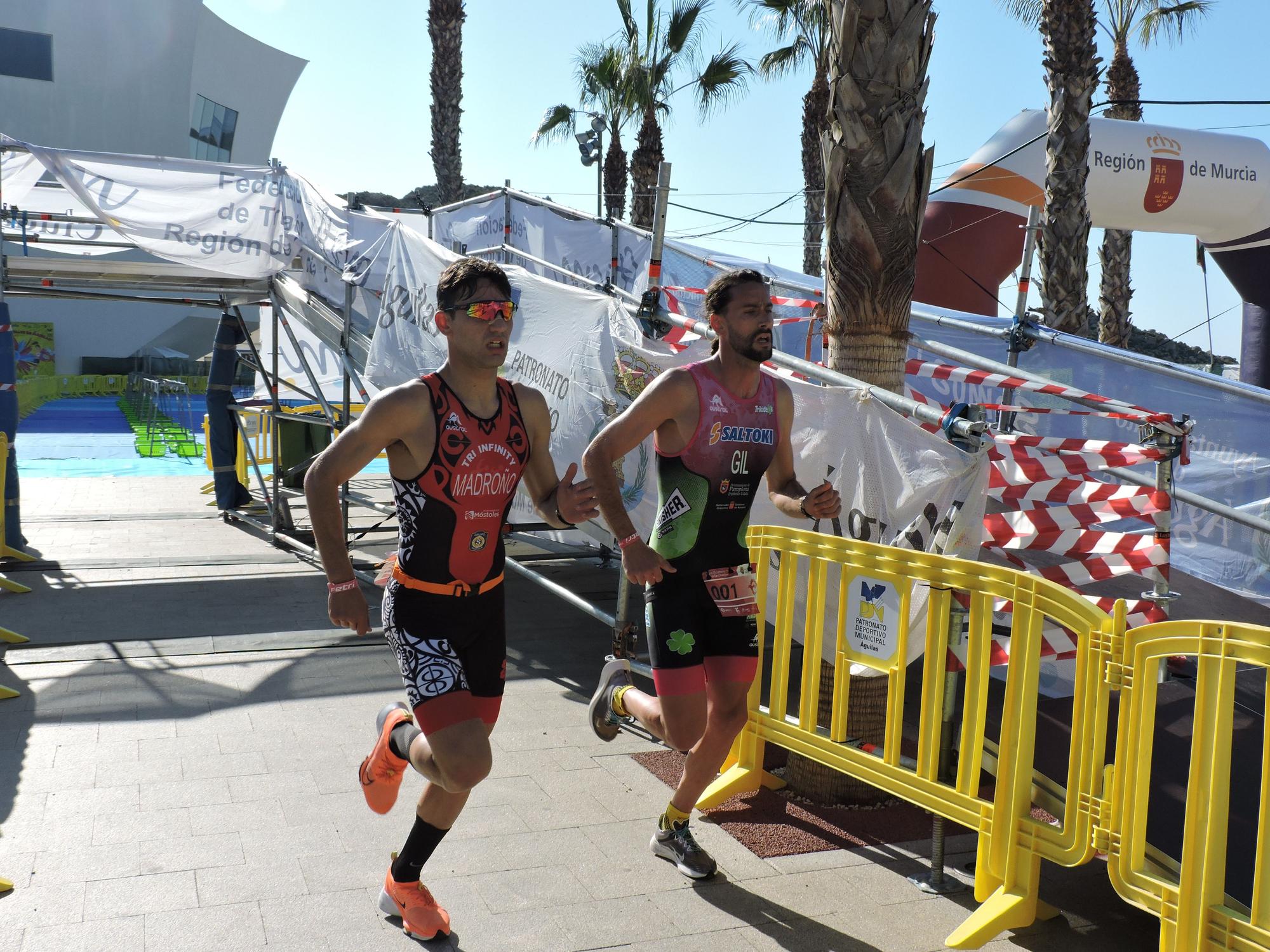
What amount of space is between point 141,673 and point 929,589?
16.1 ft

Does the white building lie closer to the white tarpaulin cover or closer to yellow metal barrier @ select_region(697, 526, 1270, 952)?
the white tarpaulin cover

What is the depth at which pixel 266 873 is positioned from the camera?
12.8 ft

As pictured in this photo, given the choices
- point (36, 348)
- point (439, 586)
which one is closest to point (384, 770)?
point (439, 586)

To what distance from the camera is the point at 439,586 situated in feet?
11.4

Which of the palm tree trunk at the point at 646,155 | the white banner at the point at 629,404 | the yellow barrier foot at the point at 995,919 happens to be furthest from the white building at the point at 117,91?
the yellow barrier foot at the point at 995,919

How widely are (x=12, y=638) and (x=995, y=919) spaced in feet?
20.9

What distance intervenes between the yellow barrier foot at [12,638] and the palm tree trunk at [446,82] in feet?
61.0

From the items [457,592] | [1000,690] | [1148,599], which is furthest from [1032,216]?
[457,592]

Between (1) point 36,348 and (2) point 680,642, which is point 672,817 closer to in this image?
(2) point 680,642

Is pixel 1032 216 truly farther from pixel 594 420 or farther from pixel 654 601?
pixel 654 601

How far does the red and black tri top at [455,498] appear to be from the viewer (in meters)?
3.43

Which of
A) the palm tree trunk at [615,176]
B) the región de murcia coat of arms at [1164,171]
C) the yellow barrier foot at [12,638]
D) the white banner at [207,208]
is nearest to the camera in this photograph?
the yellow barrier foot at [12,638]

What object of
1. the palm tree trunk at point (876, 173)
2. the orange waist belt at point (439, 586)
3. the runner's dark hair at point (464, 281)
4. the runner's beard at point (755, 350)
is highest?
the palm tree trunk at point (876, 173)

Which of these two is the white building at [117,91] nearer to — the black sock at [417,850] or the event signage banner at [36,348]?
the event signage banner at [36,348]
